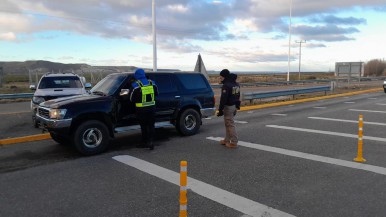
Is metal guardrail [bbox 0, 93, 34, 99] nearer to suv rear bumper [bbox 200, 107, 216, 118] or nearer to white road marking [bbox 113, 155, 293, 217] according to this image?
suv rear bumper [bbox 200, 107, 216, 118]

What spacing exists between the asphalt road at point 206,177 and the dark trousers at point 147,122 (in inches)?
12.1

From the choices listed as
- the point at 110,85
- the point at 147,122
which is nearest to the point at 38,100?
the point at 110,85

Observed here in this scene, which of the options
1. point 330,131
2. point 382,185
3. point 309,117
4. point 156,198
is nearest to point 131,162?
point 156,198

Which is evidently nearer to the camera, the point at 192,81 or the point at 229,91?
the point at 229,91

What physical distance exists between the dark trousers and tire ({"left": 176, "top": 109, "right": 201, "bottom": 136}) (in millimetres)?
1305

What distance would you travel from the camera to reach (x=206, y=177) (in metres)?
5.63

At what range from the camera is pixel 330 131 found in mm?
9828

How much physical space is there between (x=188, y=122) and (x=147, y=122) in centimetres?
183

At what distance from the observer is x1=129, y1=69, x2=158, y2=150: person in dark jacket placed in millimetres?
7352

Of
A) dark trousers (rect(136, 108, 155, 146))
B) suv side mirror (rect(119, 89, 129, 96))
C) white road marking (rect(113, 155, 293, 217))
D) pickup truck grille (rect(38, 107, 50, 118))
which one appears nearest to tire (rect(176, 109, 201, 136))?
dark trousers (rect(136, 108, 155, 146))

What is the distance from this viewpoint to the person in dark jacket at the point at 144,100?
24.1ft

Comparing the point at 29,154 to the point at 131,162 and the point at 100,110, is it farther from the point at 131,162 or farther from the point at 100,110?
the point at 131,162

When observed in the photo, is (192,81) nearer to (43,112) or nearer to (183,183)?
(43,112)

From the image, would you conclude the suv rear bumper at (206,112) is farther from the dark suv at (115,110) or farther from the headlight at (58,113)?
the headlight at (58,113)
